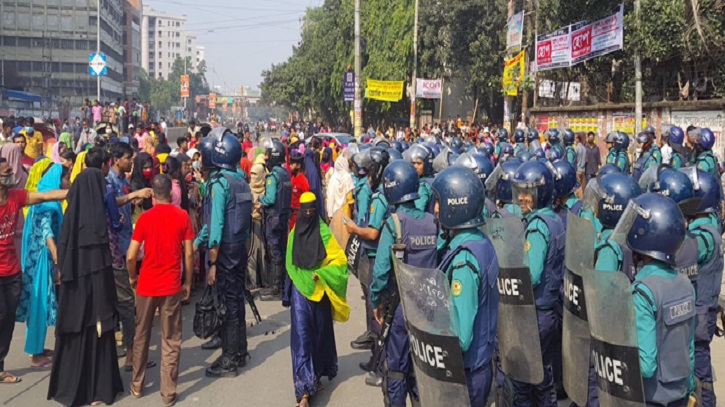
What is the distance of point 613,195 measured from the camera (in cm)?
528

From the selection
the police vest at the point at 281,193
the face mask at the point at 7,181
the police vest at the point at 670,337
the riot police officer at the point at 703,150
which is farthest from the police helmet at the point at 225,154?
the riot police officer at the point at 703,150

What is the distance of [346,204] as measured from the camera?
10516 millimetres

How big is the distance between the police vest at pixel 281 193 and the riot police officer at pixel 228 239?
2604mm

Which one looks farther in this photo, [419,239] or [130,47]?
[130,47]

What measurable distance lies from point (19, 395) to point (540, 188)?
4.76 m

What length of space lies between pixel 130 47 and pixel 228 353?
103 metres

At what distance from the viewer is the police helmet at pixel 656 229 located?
3645 millimetres

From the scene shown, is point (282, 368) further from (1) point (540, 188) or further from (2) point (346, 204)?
(2) point (346, 204)

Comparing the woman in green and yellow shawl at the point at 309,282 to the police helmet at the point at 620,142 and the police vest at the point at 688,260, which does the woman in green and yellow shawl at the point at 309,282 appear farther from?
the police helmet at the point at 620,142

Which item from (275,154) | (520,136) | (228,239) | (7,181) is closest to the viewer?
(7,181)

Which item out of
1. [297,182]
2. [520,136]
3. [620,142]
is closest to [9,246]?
[297,182]

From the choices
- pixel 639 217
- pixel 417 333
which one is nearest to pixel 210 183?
pixel 417 333

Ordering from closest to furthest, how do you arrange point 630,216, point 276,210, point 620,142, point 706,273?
point 630,216
point 706,273
point 276,210
point 620,142

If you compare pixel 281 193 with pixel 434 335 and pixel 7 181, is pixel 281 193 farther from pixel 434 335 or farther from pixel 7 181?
pixel 434 335
